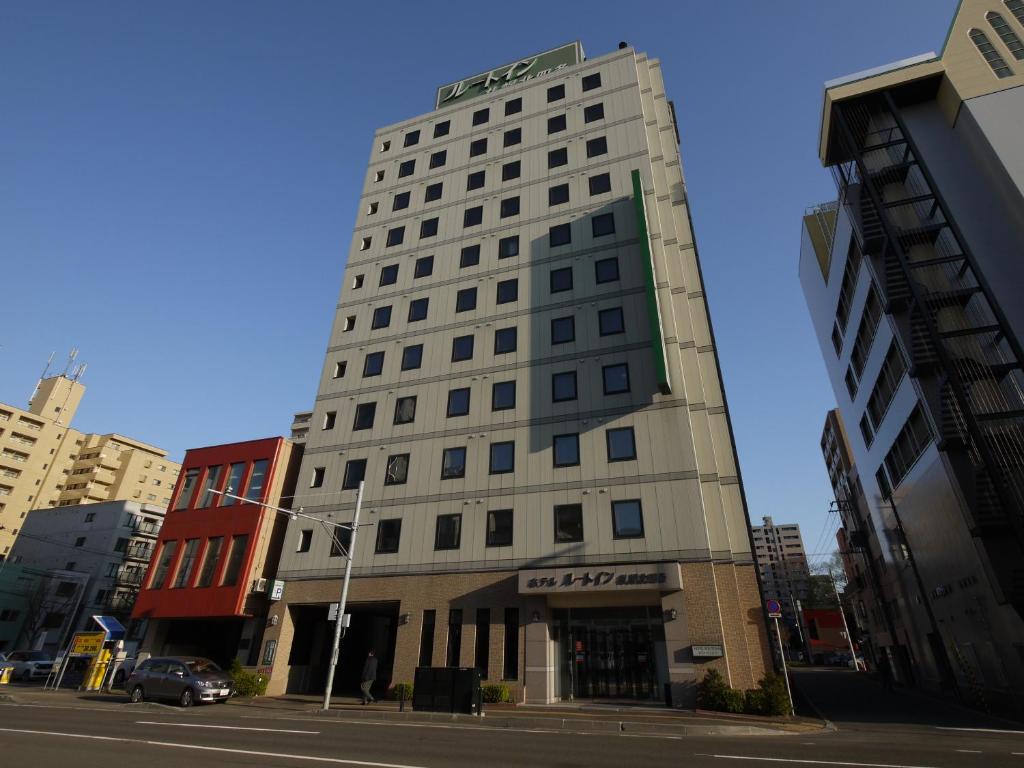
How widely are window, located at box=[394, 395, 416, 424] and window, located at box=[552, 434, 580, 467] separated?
30.1 ft

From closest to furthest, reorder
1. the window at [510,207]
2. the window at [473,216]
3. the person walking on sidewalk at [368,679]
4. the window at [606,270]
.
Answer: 1. the person walking on sidewalk at [368,679]
2. the window at [606,270]
3. the window at [510,207]
4. the window at [473,216]

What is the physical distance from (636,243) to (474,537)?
19042 mm

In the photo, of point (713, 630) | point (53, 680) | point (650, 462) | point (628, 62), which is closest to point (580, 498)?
point (650, 462)

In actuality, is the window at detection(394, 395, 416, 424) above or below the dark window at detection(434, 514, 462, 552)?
above

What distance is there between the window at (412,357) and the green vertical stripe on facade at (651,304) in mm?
14226

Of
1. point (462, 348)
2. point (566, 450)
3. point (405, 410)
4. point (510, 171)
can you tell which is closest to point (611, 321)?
point (566, 450)

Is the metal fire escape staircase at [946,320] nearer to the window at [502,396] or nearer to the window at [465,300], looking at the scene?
the window at [502,396]

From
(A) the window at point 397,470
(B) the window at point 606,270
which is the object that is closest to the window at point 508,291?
(B) the window at point 606,270

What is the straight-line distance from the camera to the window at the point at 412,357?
33938 mm

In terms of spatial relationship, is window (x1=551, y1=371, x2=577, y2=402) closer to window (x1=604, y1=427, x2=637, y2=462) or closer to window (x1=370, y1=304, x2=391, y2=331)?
window (x1=604, y1=427, x2=637, y2=462)

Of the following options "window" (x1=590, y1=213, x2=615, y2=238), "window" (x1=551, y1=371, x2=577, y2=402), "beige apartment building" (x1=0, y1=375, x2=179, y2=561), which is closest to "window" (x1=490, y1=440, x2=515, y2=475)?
"window" (x1=551, y1=371, x2=577, y2=402)

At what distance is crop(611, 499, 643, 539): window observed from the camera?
24750mm

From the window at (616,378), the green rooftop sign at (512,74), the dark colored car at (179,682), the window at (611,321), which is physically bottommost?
the dark colored car at (179,682)

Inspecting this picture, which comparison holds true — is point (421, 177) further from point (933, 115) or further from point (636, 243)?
point (933, 115)
